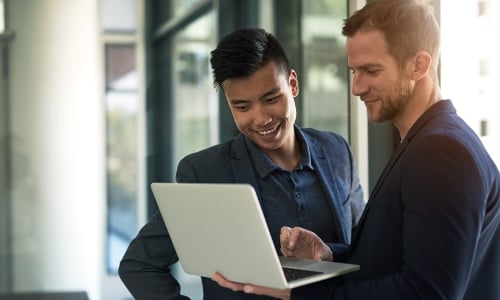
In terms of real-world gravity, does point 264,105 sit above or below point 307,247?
above

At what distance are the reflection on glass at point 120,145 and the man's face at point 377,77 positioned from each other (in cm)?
208

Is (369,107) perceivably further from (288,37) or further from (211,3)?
(211,3)

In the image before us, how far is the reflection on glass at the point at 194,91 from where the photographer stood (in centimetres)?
348

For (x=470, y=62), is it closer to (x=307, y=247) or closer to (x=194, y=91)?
(x=307, y=247)

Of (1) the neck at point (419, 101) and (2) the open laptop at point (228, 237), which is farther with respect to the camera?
(1) the neck at point (419, 101)

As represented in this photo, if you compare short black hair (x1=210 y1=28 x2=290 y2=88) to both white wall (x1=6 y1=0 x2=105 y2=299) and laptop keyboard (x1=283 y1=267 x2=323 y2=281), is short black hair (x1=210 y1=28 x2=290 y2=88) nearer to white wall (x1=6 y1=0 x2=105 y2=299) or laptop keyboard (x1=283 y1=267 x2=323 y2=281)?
laptop keyboard (x1=283 y1=267 x2=323 y2=281)

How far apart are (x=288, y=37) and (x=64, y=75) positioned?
1.03 metres

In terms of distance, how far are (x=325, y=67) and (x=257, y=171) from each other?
1.22 meters

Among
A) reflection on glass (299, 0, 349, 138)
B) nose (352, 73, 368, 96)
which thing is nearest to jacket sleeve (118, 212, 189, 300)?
nose (352, 73, 368, 96)

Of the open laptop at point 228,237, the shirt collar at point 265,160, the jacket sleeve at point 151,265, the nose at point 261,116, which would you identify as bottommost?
the jacket sleeve at point 151,265

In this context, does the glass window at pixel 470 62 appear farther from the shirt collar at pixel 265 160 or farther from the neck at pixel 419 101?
the neck at pixel 419 101

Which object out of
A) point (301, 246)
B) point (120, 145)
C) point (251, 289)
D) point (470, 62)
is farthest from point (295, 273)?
point (120, 145)

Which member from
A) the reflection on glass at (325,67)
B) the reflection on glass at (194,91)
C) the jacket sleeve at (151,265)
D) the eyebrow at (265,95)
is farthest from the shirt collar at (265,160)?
the reflection on glass at (194,91)

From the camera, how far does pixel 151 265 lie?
5.57 feet
